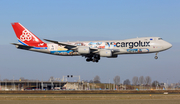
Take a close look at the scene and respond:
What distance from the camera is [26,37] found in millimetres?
67500

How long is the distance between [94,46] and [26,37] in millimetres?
19515

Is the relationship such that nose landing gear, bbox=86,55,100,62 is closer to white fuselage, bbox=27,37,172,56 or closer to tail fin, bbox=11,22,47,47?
white fuselage, bbox=27,37,172,56

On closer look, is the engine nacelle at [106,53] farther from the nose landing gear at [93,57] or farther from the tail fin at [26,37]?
the tail fin at [26,37]

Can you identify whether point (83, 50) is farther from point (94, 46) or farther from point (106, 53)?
point (106, 53)

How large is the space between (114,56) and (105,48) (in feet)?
10.5

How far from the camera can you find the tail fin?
217 feet

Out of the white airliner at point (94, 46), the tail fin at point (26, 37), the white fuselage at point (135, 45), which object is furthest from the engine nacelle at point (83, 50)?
the tail fin at point (26, 37)

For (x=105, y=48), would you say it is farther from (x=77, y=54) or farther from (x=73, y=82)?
(x=73, y=82)

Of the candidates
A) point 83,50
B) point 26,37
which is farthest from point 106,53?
point 26,37

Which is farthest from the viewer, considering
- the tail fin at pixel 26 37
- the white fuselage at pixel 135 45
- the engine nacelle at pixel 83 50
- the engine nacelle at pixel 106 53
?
the tail fin at pixel 26 37

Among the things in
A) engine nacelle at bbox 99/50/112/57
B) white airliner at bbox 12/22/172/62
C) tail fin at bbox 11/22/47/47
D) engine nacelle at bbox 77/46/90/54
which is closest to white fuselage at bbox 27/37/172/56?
white airliner at bbox 12/22/172/62

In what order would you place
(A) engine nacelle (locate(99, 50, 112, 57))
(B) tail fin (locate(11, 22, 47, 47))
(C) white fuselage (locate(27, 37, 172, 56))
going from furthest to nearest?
(B) tail fin (locate(11, 22, 47, 47)), (A) engine nacelle (locate(99, 50, 112, 57)), (C) white fuselage (locate(27, 37, 172, 56))

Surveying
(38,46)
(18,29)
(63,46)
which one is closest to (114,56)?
(63,46)

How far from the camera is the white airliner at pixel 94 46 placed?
57031 millimetres
